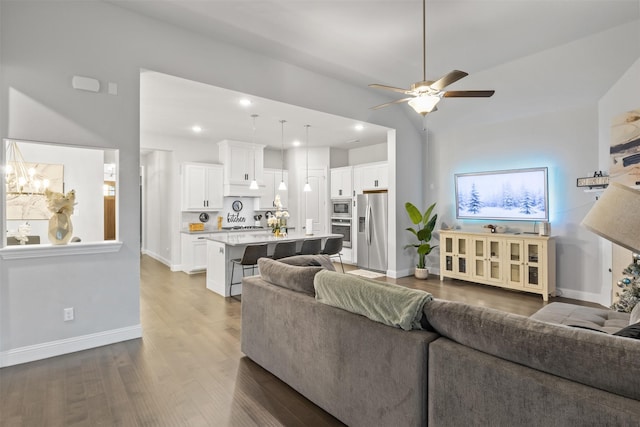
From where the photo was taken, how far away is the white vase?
121 inches

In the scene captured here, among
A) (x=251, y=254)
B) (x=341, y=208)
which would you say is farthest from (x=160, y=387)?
(x=341, y=208)

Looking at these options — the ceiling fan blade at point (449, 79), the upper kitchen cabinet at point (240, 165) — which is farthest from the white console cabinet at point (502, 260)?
the upper kitchen cabinet at point (240, 165)

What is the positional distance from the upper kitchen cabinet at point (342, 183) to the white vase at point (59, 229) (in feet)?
18.6

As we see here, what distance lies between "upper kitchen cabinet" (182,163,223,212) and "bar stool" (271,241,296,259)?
2.77 m

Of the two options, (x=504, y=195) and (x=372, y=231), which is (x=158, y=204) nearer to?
(x=372, y=231)

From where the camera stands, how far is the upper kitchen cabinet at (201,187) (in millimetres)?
6961

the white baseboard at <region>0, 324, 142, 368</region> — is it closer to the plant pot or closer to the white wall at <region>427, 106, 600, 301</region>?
the plant pot

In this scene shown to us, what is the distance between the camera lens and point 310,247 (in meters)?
5.45

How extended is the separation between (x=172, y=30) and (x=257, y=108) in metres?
1.57

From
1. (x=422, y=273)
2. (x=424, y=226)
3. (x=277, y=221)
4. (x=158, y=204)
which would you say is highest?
(x=158, y=204)

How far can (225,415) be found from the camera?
2.13 m

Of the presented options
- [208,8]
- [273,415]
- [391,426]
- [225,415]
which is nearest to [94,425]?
[225,415]

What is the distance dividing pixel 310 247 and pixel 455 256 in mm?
2527

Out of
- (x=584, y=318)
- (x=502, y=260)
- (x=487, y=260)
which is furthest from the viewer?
(x=487, y=260)
